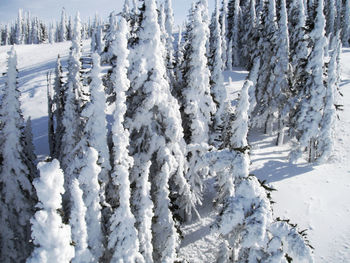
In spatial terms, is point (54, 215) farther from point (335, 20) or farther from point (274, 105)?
point (335, 20)

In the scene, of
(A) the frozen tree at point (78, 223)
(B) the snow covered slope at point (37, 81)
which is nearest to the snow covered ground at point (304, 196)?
(B) the snow covered slope at point (37, 81)

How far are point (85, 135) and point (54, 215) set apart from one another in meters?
6.21

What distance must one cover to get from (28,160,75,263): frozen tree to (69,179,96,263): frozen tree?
237cm

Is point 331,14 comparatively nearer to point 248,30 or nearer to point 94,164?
point 248,30

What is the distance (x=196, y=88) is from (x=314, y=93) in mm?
12109

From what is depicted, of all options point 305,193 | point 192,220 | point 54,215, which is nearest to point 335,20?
point 305,193

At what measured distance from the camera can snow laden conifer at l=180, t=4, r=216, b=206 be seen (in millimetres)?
18875

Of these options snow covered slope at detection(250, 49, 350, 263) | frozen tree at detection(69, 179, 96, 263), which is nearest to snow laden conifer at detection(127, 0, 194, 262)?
frozen tree at detection(69, 179, 96, 263)

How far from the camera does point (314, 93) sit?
25906 millimetres

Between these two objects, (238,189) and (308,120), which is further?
(308,120)

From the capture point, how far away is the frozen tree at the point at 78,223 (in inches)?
400

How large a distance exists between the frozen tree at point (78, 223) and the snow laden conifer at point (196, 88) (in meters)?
9.51

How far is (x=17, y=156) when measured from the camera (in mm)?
15789

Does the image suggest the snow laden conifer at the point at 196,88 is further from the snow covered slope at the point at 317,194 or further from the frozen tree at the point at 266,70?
the frozen tree at the point at 266,70
